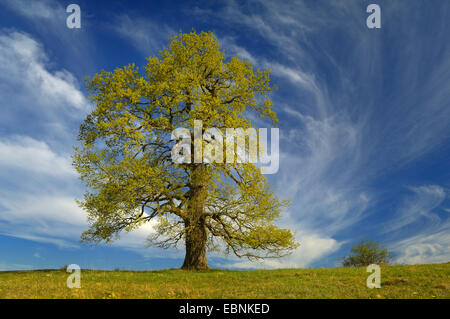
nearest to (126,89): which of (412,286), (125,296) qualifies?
(125,296)

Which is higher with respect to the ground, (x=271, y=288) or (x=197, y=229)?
(x=197, y=229)

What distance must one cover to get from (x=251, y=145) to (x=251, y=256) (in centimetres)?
731

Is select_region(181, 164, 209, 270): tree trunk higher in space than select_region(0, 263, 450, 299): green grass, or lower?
higher

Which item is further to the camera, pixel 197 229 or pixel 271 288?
pixel 197 229

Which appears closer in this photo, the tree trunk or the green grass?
the green grass

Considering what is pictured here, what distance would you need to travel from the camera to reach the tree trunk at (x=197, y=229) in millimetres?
22703

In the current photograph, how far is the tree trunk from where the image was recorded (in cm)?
2270

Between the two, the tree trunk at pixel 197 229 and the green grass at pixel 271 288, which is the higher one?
the tree trunk at pixel 197 229

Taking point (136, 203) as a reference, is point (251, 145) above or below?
above

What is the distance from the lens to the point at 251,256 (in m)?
23.6

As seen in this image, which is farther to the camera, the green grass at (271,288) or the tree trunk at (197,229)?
the tree trunk at (197,229)

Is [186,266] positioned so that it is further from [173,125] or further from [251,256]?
[173,125]

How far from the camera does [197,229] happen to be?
23.2 metres
